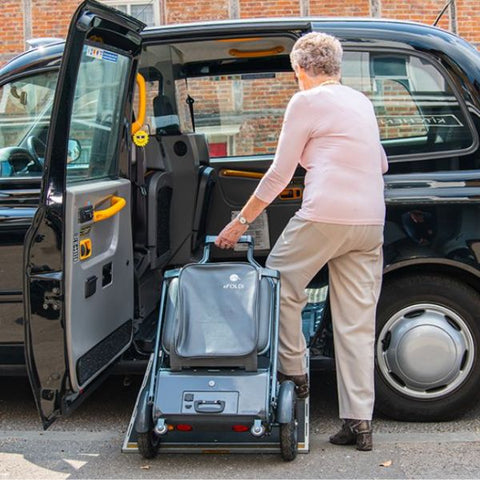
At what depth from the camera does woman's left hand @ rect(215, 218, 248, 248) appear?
11.6 feet

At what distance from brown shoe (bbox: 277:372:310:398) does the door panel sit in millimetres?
824

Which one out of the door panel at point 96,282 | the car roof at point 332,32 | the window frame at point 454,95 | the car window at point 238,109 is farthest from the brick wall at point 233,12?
the door panel at point 96,282

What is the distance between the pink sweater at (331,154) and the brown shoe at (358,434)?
0.95 m

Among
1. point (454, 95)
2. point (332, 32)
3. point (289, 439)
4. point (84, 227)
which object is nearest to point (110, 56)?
point (84, 227)

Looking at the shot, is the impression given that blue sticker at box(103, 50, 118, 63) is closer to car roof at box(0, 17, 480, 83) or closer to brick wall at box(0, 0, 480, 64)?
car roof at box(0, 17, 480, 83)

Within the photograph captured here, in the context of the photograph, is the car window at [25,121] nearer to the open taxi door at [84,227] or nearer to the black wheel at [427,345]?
the open taxi door at [84,227]

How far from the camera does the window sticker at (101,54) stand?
3.43m

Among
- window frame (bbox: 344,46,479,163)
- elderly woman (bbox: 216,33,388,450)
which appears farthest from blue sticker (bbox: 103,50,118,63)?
window frame (bbox: 344,46,479,163)

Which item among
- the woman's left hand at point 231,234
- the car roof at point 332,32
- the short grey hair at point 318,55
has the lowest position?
the woman's left hand at point 231,234

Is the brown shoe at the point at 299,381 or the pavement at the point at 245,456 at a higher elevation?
the brown shoe at the point at 299,381

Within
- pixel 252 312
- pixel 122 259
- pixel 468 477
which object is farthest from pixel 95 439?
pixel 468 477

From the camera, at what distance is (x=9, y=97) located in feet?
13.1

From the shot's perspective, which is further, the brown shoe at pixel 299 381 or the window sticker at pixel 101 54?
the brown shoe at pixel 299 381

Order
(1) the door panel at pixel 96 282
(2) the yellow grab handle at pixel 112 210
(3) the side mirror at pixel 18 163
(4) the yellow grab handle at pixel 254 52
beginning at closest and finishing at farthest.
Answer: (1) the door panel at pixel 96 282 < (2) the yellow grab handle at pixel 112 210 < (3) the side mirror at pixel 18 163 < (4) the yellow grab handle at pixel 254 52
